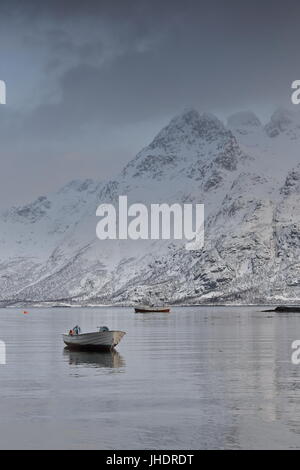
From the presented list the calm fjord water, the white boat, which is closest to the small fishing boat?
the white boat

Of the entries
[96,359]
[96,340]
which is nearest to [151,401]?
[96,359]

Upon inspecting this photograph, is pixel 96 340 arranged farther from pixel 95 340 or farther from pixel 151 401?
pixel 151 401

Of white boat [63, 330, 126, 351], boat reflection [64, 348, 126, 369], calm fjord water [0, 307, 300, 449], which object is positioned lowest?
calm fjord water [0, 307, 300, 449]

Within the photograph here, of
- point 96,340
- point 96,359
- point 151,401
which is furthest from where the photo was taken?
point 96,340

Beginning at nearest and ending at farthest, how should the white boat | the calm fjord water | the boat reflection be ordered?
the calm fjord water → the boat reflection → the white boat

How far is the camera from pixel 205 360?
85.6 metres

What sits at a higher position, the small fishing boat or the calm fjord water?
the small fishing boat

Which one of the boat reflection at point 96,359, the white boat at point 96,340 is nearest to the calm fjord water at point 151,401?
the boat reflection at point 96,359

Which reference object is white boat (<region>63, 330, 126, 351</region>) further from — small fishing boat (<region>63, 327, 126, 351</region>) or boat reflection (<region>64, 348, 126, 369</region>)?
boat reflection (<region>64, 348, 126, 369</region>)

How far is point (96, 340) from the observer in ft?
338

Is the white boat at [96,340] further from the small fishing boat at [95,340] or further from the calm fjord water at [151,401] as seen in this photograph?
the calm fjord water at [151,401]

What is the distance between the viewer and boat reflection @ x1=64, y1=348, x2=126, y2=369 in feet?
274

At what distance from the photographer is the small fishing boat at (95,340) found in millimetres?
102375

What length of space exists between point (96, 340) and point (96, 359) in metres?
11.6
